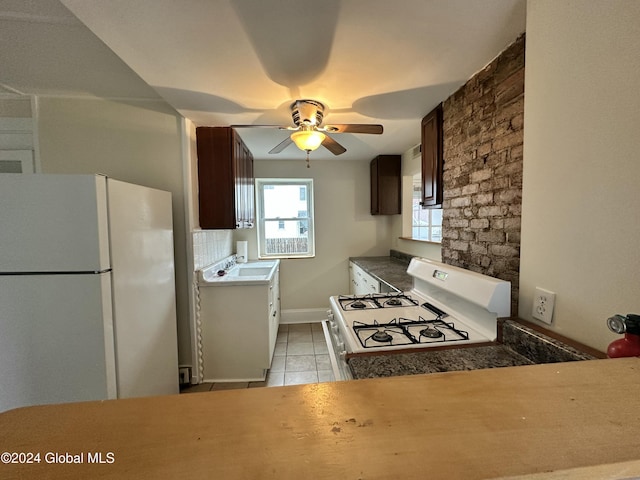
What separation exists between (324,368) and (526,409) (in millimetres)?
2373

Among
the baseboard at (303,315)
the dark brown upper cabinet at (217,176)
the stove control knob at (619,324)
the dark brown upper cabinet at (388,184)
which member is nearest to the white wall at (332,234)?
the baseboard at (303,315)

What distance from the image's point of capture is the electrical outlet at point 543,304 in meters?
0.99

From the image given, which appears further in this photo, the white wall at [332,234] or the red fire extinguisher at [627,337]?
the white wall at [332,234]

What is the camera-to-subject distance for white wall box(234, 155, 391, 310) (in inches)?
150

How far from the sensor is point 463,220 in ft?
5.71

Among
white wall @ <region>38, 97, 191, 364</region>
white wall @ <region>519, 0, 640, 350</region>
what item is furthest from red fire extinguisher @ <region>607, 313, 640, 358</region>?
white wall @ <region>38, 97, 191, 364</region>

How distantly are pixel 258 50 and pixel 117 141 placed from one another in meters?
1.65

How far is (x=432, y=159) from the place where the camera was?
6.74ft

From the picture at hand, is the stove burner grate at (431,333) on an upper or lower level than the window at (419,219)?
lower

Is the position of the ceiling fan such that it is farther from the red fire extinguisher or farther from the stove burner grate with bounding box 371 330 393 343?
the red fire extinguisher

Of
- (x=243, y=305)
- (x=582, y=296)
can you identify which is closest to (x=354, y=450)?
(x=582, y=296)

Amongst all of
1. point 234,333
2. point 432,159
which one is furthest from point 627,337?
point 234,333

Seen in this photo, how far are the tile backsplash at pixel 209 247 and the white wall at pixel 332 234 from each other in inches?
15.7

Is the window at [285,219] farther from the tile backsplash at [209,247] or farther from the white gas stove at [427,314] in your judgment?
the white gas stove at [427,314]
